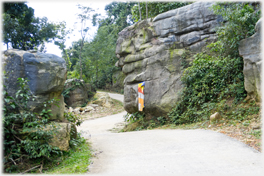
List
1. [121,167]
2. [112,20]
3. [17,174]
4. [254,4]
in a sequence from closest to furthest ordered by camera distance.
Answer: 1. [17,174]
2. [121,167]
3. [254,4]
4. [112,20]

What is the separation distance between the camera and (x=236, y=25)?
7.45 meters

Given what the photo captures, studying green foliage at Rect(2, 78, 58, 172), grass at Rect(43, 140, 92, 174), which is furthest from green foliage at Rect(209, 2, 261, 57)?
green foliage at Rect(2, 78, 58, 172)

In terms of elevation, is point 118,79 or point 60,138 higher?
point 118,79

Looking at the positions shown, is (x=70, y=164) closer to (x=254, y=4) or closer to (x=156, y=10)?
(x=254, y=4)

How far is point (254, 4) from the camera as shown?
26.6 ft

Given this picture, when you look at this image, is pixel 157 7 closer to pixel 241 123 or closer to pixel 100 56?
pixel 241 123

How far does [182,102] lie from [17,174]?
7.18 meters

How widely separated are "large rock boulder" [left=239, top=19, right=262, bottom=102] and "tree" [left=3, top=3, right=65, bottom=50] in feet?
29.3

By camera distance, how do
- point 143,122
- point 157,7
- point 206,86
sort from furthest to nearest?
point 157,7 < point 143,122 < point 206,86

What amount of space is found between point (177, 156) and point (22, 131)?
3136 millimetres

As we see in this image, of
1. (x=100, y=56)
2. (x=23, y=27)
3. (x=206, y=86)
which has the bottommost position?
(x=206, y=86)

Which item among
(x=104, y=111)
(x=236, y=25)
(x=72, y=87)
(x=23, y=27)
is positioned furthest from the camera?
(x=72, y=87)

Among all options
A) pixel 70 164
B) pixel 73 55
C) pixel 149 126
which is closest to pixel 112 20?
pixel 73 55

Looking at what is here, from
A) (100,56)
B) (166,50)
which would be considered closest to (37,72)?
(166,50)
